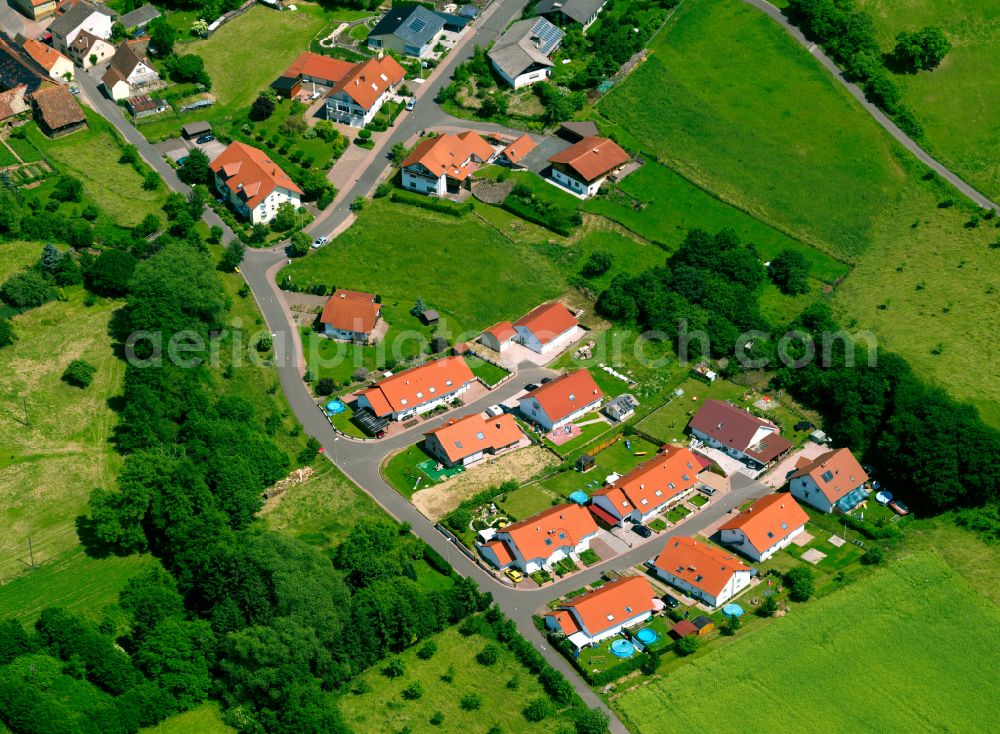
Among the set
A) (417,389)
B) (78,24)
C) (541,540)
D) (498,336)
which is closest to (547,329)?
(498,336)

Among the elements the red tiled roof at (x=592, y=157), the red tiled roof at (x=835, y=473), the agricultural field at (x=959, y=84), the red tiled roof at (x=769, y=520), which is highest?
the agricultural field at (x=959, y=84)

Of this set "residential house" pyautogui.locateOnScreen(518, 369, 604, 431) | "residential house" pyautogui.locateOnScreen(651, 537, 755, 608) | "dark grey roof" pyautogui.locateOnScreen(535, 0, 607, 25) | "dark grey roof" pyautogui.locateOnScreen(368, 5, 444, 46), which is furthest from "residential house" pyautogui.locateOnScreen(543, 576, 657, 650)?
"dark grey roof" pyautogui.locateOnScreen(535, 0, 607, 25)

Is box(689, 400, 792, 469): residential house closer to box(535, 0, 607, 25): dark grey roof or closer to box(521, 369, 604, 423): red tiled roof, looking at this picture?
box(521, 369, 604, 423): red tiled roof

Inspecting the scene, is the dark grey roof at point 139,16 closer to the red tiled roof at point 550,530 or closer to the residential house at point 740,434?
the residential house at point 740,434

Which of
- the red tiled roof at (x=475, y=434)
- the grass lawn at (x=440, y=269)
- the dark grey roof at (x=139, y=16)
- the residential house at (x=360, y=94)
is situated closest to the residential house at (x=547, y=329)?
the grass lawn at (x=440, y=269)

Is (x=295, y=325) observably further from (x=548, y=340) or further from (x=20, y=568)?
(x=20, y=568)
